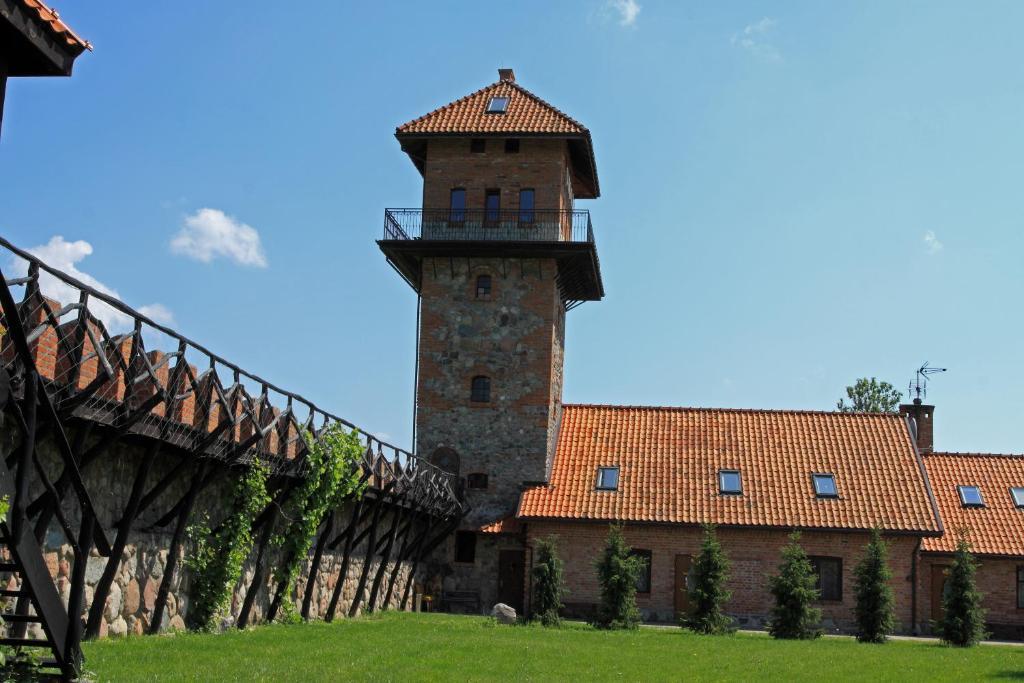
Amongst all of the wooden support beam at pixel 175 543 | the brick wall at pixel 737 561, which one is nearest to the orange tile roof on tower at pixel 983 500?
the brick wall at pixel 737 561

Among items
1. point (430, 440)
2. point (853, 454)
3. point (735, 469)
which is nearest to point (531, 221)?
point (430, 440)

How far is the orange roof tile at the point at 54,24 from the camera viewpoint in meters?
7.45

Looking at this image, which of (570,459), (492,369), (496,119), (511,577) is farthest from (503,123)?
(511,577)

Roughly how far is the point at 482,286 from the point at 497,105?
514 centimetres

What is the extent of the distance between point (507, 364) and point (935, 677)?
16628mm

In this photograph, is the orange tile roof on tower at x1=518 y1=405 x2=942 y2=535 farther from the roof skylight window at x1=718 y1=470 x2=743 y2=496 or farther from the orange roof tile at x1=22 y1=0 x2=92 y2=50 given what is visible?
the orange roof tile at x1=22 y1=0 x2=92 y2=50

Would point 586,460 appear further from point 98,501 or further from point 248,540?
point 98,501

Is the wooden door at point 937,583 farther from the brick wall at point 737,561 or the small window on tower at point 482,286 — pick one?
the small window on tower at point 482,286

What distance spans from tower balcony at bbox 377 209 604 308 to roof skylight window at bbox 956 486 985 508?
1126cm

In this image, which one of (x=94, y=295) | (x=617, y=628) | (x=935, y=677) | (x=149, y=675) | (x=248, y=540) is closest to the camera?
(x=149, y=675)

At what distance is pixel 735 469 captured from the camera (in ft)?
98.3

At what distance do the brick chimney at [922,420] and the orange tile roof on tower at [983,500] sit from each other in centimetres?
100

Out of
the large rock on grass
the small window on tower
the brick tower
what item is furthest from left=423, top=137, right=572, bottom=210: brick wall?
the large rock on grass

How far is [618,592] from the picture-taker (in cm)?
2412
